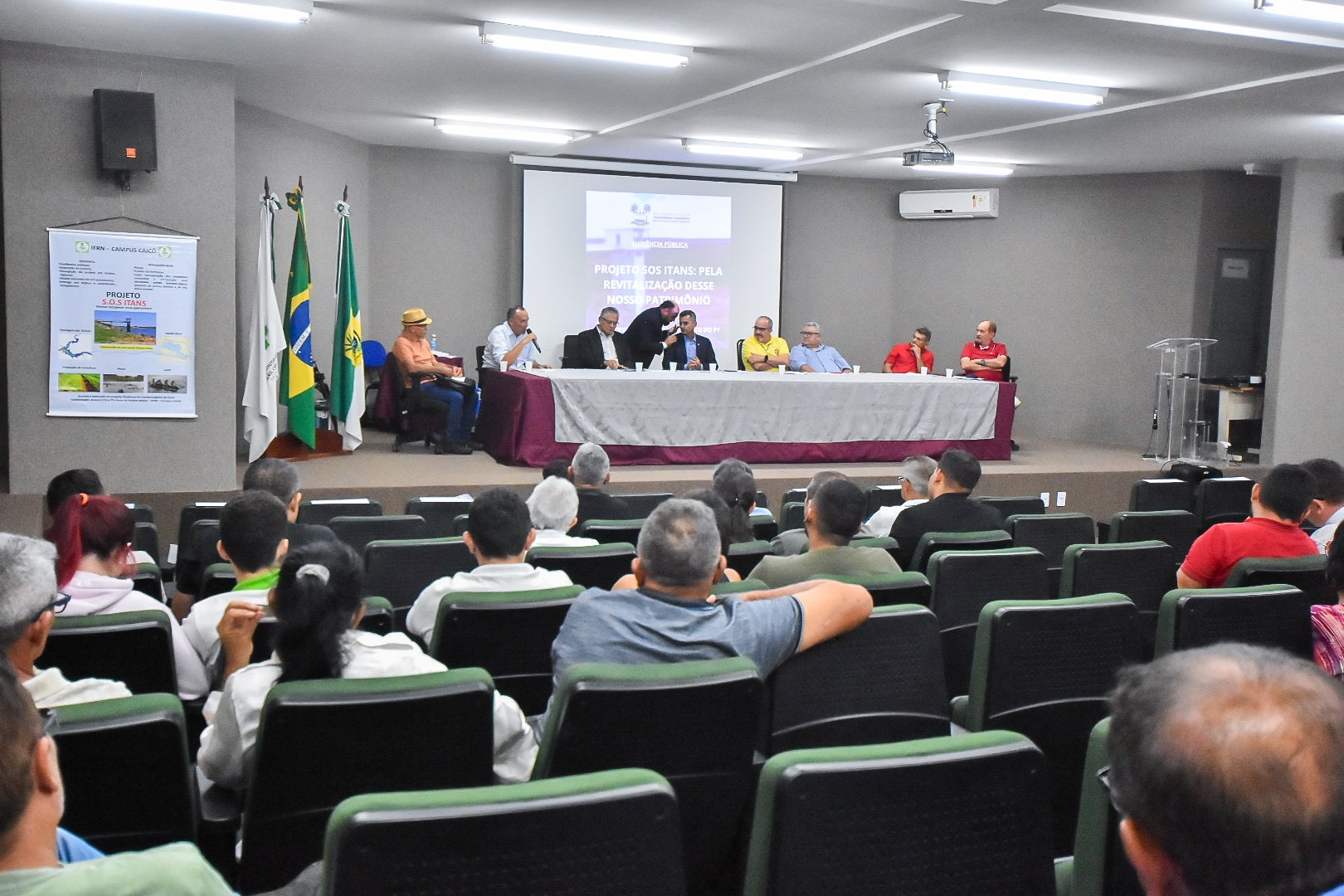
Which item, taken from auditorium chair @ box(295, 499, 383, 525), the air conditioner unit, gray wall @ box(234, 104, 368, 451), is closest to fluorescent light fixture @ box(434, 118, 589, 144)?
gray wall @ box(234, 104, 368, 451)

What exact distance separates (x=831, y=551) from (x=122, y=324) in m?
5.34

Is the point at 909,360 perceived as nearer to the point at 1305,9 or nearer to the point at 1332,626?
the point at 1305,9

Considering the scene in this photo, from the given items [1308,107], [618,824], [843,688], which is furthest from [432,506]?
[1308,107]

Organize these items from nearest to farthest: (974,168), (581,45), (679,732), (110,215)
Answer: (679,732), (581,45), (110,215), (974,168)

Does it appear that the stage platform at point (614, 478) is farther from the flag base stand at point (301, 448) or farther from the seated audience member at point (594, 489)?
the seated audience member at point (594, 489)

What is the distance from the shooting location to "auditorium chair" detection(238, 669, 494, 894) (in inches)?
72.3

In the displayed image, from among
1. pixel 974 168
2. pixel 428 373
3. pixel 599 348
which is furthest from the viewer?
pixel 974 168

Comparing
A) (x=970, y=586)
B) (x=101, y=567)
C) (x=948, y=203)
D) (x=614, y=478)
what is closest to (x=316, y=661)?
(x=101, y=567)

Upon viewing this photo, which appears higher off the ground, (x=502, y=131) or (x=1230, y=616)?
(x=502, y=131)

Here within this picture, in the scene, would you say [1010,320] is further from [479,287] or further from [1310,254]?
[479,287]

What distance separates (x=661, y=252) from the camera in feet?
38.3

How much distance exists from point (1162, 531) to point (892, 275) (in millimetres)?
8596

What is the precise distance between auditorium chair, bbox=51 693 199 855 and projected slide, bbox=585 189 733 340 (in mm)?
9803

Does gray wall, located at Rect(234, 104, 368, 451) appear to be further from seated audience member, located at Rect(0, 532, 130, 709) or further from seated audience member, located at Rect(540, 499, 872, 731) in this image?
seated audience member, located at Rect(540, 499, 872, 731)
